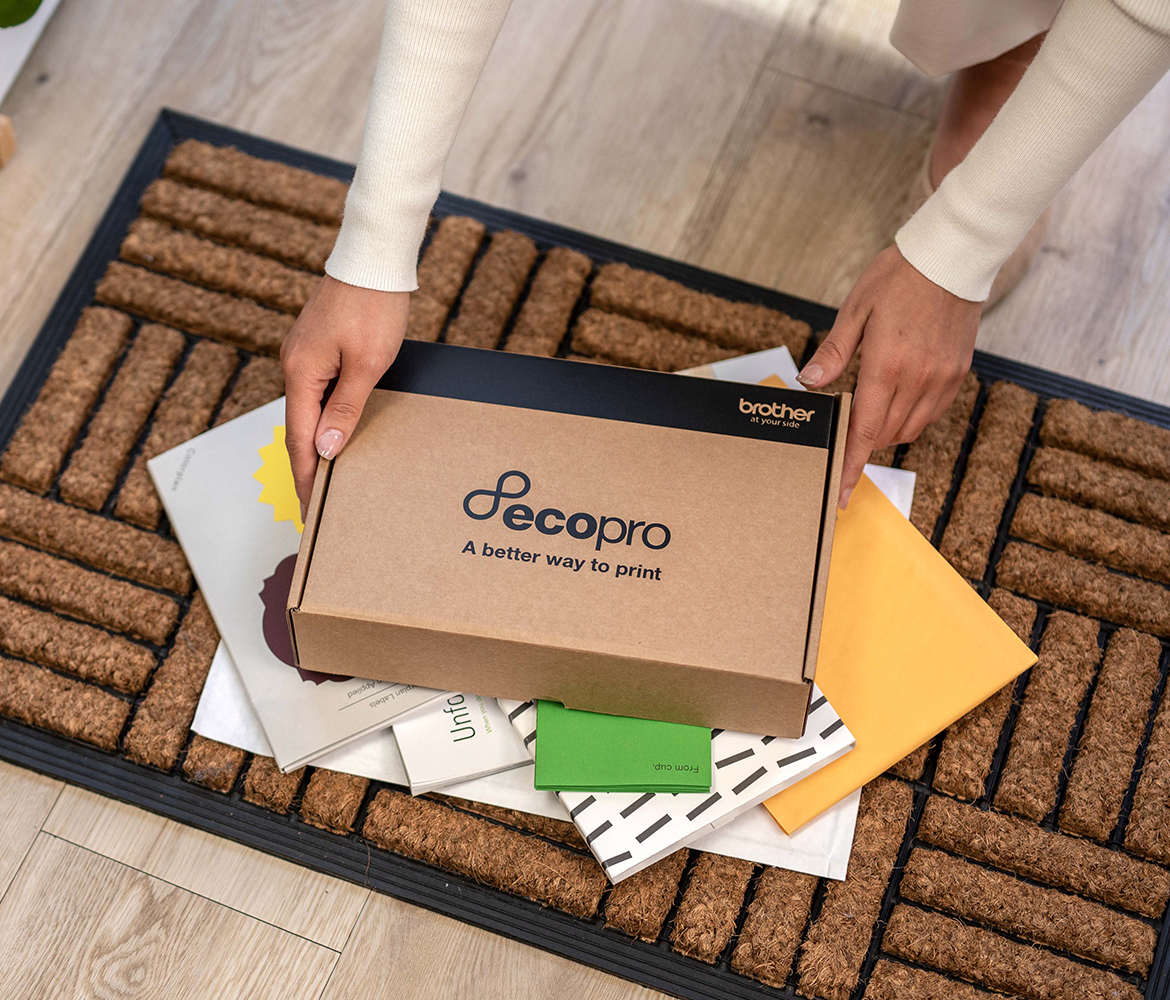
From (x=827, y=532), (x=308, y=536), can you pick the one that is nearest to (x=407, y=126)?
(x=308, y=536)

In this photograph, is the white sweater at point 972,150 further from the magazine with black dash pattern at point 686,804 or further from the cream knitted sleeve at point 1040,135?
the magazine with black dash pattern at point 686,804

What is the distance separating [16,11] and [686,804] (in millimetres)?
972

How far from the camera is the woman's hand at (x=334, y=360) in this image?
2.11ft

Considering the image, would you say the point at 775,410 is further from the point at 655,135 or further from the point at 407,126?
the point at 655,135

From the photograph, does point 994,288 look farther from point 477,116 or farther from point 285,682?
point 285,682

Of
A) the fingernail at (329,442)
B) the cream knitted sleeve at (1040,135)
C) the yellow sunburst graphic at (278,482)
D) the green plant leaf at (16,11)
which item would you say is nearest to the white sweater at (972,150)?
the cream knitted sleeve at (1040,135)

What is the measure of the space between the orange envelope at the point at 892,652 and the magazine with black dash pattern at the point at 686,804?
0.13 feet

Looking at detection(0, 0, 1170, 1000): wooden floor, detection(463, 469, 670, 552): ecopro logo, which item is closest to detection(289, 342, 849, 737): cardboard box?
detection(463, 469, 670, 552): ecopro logo

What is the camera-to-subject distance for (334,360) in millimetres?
647

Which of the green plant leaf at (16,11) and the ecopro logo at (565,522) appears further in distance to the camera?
the green plant leaf at (16,11)

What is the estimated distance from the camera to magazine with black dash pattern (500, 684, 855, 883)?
0.71m

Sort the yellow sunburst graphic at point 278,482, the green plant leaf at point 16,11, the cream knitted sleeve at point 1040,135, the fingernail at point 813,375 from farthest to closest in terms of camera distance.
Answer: the green plant leaf at point 16,11
the yellow sunburst graphic at point 278,482
the fingernail at point 813,375
the cream knitted sleeve at point 1040,135

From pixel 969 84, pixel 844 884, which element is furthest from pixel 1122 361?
pixel 844 884

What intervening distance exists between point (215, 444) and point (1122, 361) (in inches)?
33.9
